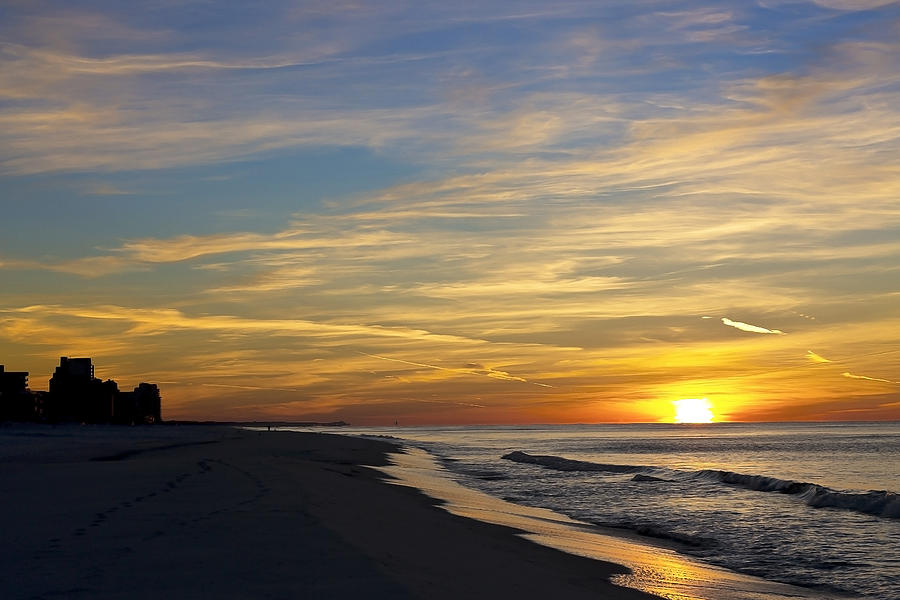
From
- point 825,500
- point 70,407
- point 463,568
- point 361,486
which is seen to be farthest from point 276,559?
point 70,407

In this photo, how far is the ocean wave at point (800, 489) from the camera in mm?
28062

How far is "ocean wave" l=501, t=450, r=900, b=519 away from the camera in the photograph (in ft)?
92.1

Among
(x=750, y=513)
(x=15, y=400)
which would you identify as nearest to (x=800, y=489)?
(x=750, y=513)

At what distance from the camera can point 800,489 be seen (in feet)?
115

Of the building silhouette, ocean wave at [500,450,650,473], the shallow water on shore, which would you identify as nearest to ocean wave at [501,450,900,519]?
ocean wave at [500,450,650,473]

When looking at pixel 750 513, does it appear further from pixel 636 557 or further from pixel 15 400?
pixel 15 400

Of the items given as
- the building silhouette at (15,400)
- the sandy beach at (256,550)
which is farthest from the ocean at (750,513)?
the building silhouette at (15,400)

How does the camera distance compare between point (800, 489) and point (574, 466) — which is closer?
point (800, 489)

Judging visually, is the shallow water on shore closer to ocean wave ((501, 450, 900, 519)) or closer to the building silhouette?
ocean wave ((501, 450, 900, 519))

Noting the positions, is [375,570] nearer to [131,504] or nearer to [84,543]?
[84,543]

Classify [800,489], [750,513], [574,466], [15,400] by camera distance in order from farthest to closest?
[15,400] < [574,466] < [800,489] < [750,513]

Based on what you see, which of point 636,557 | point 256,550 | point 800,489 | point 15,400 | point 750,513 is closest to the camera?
point 256,550

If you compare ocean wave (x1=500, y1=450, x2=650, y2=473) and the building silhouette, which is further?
the building silhouette

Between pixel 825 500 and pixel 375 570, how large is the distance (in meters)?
24.7
